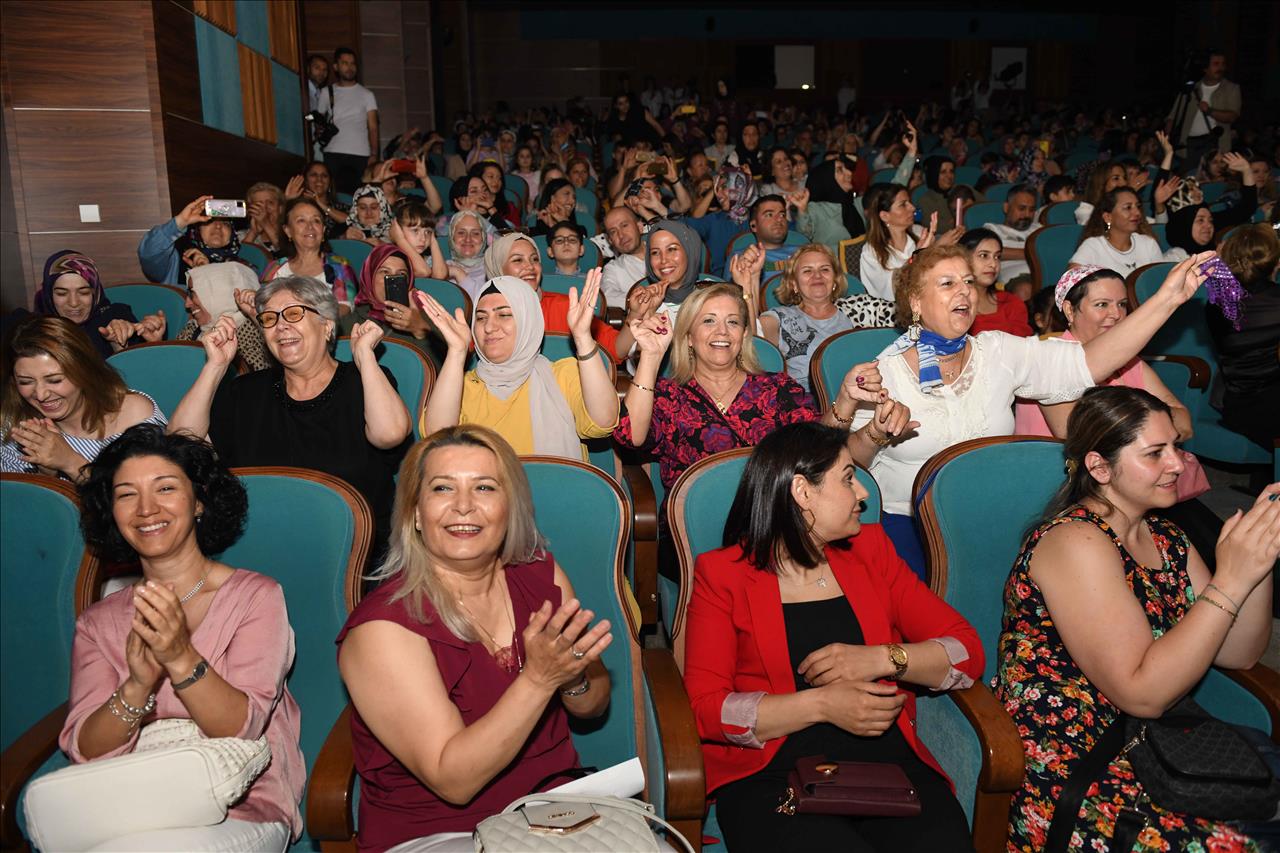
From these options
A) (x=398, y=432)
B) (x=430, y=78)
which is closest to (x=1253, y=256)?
(x=398, y=432)

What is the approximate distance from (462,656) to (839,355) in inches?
77.1

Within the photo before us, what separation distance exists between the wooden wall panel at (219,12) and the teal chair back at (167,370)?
3559 millimetres

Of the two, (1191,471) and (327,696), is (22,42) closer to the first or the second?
(327,696)

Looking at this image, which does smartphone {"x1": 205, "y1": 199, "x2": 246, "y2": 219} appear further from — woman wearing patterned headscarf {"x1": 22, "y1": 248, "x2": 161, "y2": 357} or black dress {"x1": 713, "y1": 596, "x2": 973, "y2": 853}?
black dress {"x1": 713, "y1": 596, "x2": 973, "y2": 853}

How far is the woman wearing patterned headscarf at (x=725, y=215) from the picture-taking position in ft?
20.3

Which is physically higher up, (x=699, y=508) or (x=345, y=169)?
(x=345, y=169)

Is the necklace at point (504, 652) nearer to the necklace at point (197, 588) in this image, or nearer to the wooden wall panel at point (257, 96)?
the necklace at point (197, 588)

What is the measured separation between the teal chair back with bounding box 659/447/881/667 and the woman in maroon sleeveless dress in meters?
0.33

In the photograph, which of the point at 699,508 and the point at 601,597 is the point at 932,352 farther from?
the point at 601,597

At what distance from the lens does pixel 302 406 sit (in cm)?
268

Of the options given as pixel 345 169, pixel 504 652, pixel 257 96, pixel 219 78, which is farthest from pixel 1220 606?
A: pixel 345 169

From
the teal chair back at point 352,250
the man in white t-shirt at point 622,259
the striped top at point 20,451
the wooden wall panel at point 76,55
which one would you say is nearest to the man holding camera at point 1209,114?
the man in white t-shirt at point 622,259

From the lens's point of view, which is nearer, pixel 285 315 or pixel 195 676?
pixel 195 676

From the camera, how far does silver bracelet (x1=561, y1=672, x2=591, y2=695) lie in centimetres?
182
